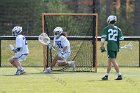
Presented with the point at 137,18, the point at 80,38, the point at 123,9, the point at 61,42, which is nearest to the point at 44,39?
the point at 61,42

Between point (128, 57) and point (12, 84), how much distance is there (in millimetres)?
9974

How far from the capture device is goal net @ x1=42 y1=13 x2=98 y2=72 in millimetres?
19094

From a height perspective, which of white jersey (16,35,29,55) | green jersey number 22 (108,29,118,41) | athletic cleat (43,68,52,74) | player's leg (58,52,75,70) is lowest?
athletic cleat (43,68,52,74)

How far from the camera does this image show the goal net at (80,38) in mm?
19094

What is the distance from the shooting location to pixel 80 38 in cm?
2017

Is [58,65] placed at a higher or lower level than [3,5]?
lower

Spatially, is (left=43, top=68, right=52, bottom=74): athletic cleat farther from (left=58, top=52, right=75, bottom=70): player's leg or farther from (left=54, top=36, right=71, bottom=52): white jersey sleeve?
(left=54, top=36, right=71, bottom=52): white jersey sleeve

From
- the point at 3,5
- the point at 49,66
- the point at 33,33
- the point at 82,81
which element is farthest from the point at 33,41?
Answer: the point at 82,81

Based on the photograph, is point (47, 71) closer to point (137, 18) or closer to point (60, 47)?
point (60, 47)

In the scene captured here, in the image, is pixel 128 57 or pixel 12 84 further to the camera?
pixel 128 57

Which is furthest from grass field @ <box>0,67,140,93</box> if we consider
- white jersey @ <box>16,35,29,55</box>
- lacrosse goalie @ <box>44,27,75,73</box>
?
lacrosse goalie @ <box>44,27,75,73</box>

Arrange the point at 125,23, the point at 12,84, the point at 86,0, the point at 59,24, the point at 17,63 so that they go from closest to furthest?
the point at 12,84 < the point at 17,63 < the point at 59,24 < the point at 125,23 < the point at 86,0

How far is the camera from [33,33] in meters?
22.4

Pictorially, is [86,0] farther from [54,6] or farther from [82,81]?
[82,81]
